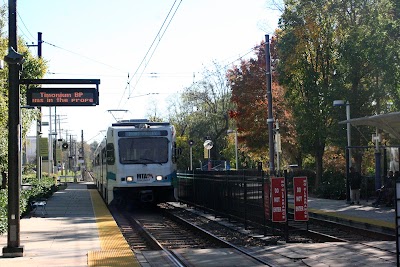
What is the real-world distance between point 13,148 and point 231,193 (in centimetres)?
879

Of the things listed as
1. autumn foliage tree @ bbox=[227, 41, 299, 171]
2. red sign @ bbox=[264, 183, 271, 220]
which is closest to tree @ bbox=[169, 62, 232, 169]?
autumn foliage tree @ bbox=[227, 41, 299, 171]

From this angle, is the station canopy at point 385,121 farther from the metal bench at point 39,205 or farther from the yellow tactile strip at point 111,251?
the metal bench at point 39,205

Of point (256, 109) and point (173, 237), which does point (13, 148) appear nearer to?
point (173, 237)

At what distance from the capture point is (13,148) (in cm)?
1327

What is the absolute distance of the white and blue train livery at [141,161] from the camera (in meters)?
25.8

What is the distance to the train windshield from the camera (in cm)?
2594

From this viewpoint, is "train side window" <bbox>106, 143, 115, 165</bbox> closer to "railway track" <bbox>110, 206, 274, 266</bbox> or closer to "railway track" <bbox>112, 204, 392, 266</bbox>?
"railway track" <bbox>110, 206, 274, 266</bbox>

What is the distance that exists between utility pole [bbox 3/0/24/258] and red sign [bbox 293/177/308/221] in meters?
6.35

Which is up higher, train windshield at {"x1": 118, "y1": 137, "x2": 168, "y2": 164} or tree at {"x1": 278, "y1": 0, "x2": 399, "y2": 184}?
tree at {"x1": 278, "y1": 0, "x2": 399, "y2": 184}

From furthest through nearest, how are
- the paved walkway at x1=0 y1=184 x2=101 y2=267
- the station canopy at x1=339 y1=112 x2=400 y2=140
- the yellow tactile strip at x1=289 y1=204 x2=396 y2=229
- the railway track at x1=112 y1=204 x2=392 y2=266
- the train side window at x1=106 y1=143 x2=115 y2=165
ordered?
the train side window at x1=106 y1=143 x2=115 y2=165, the station canopy at x1=339 y1=112 x2=400 y2=140, the yellow tactile strip at x1=289 y1=204 x2=396 y2=229, the railway track at x1=112 y1=204 x2=392 y2=266, the paved walkway at x1=0 y1=184 x2=101 y2=267

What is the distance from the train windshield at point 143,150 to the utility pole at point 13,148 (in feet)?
41.2

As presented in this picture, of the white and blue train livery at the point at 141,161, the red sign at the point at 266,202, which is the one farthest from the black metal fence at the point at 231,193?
the white and blue train livery at the point at 141,161

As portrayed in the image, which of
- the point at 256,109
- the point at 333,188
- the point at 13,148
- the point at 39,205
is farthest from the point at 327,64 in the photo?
the point at 13,148

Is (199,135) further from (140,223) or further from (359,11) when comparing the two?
(140,223)
